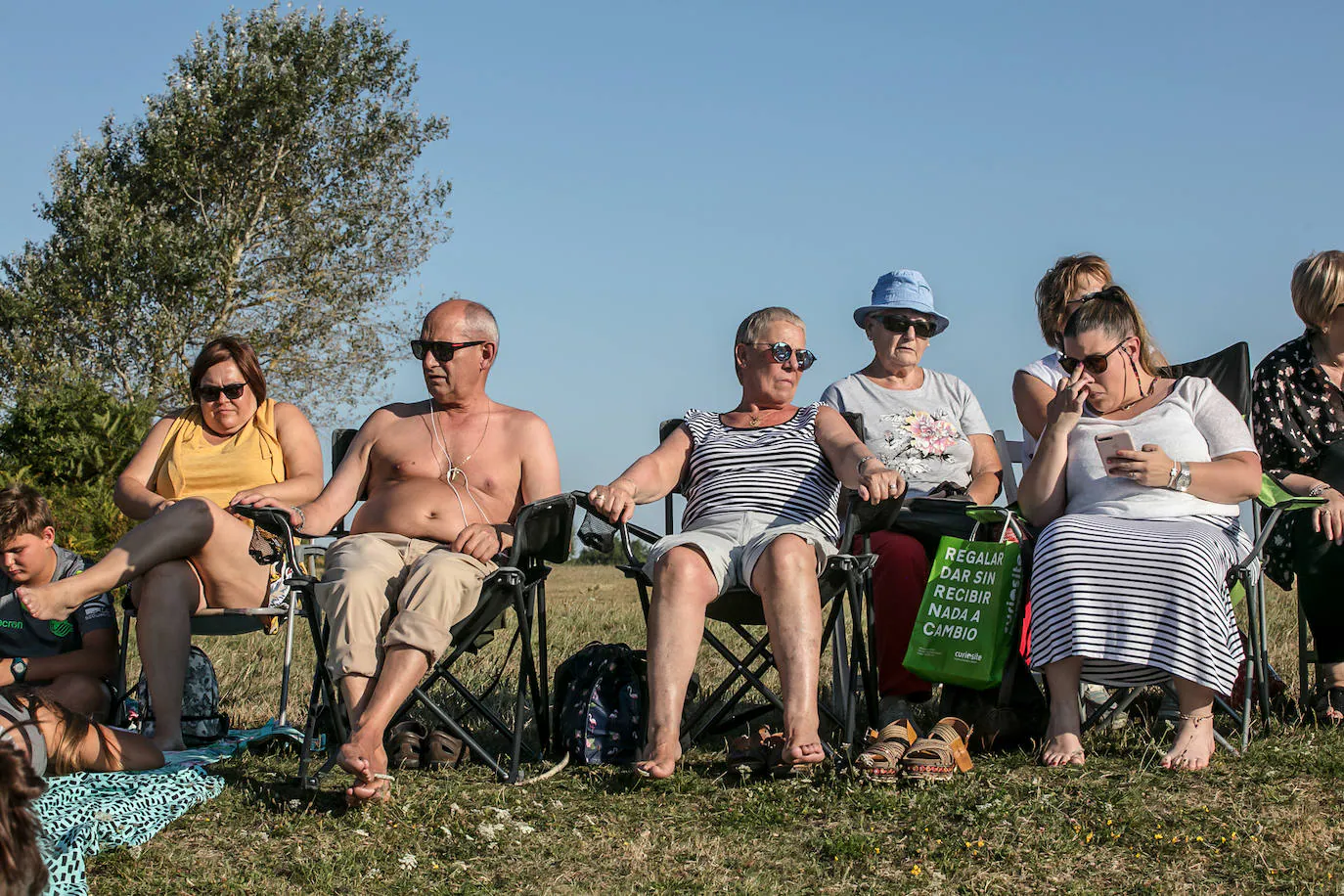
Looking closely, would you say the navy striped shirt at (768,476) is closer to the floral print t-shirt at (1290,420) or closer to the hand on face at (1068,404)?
the hand on face at (1068,404)

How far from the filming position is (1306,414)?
464cm

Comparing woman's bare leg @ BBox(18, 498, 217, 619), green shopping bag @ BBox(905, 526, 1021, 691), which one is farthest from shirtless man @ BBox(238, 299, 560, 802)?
green shopping bag @ BBox(905, 526, 1021, 691)

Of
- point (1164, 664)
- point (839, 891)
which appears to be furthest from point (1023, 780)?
point (839, 891)

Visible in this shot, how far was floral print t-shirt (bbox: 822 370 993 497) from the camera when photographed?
15.2 feet

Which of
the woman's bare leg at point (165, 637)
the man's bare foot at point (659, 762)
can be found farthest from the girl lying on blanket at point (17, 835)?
the woman's bare leg at point (165, 637)

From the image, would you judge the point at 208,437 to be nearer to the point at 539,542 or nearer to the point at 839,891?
Answer: the point at 539,542

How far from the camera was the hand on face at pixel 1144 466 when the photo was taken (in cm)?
382

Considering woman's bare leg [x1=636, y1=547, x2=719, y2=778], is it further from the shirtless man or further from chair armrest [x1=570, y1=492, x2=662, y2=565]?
the shirtless man

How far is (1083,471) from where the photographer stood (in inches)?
159

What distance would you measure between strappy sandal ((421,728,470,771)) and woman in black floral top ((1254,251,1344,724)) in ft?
9.27

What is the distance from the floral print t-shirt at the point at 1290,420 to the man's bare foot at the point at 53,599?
156 inches

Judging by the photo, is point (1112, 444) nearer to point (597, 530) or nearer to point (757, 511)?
point (757, 511)

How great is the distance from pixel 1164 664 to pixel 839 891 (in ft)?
4.14

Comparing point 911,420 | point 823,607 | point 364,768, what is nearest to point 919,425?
point 911,420
